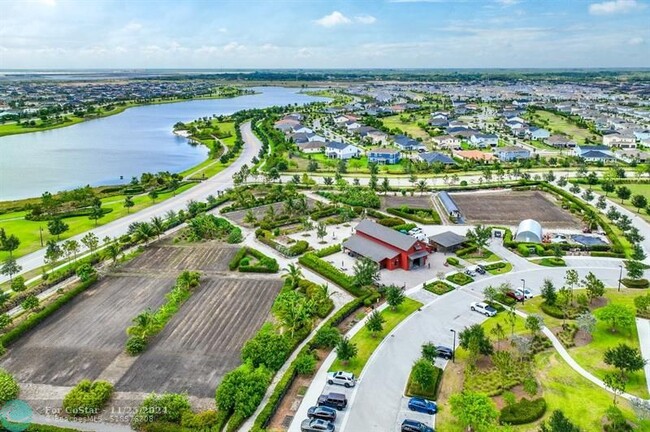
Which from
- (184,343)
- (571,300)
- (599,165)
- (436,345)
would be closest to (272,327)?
(184,343)

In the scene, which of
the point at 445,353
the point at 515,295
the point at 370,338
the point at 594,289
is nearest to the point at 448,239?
the point at 515,295

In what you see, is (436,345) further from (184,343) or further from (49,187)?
(49,187)

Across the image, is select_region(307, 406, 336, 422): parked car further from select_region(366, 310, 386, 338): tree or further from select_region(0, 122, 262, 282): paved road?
select_region(0, 122, 262, 282): paved road

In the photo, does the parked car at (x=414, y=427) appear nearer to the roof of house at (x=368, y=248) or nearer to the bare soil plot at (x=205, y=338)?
the bare soil plot at (x=205, y=338)

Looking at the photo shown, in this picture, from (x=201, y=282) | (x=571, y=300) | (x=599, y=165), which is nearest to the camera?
(x=571, y=300)

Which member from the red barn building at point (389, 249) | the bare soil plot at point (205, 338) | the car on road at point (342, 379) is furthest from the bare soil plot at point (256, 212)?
the car on road at point (342, 379)

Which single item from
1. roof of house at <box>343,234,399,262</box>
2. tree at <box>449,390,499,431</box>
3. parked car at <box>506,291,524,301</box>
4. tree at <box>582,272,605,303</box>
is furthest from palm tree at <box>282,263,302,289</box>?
tree at <box>582,272,605,303</box>
